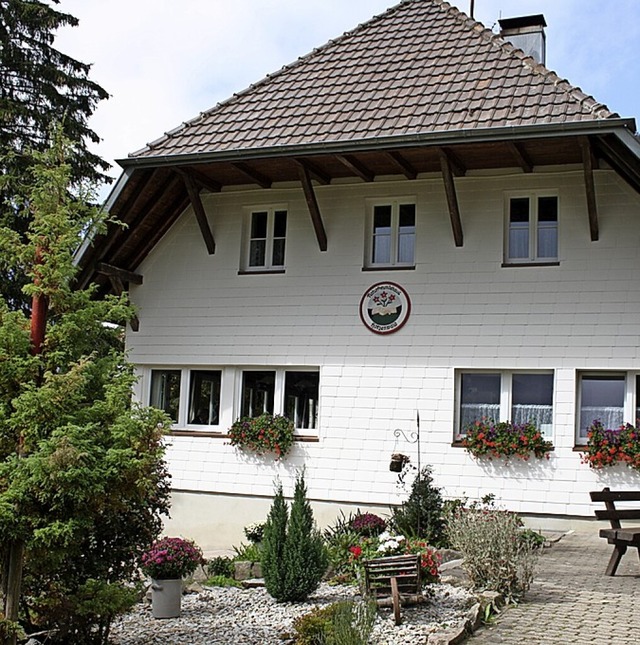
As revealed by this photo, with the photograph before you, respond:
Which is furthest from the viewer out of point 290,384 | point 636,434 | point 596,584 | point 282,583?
point 290,384

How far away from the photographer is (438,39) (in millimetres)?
14609

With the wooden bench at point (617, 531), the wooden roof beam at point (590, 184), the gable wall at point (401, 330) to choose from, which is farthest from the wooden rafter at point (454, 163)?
the wooden bench at point (617, 531)

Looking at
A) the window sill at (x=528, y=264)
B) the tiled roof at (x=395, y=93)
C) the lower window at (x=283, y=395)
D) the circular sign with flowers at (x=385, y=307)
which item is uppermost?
the tiled roof at (x=395, y=93)

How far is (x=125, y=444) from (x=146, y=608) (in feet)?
9.96

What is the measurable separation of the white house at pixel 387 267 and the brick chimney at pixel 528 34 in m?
0.04

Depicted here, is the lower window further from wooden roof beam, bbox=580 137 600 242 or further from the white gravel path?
the white gravel path

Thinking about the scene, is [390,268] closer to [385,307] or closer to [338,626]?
[385,307]

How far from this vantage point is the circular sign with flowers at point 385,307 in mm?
13734

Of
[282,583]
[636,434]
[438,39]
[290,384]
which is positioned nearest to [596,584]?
[282,583]

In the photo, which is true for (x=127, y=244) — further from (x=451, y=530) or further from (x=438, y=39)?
(x=451, y=530)

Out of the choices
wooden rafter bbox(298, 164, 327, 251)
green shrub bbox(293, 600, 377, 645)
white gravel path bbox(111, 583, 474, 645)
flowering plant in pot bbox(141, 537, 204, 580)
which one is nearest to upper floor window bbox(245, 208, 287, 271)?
wooden rafter bbox(298, 164, 327, 251)

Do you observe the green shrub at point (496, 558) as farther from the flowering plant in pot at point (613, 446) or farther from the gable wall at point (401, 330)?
the gable wall at point (401, 330)

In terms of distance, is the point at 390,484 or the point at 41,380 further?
the point at 390,484

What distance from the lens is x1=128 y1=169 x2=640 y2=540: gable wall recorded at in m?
12.7
